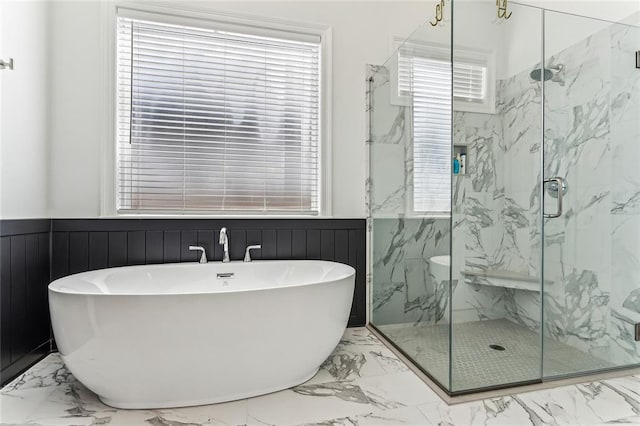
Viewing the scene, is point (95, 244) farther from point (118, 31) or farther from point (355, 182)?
point (355, 182)

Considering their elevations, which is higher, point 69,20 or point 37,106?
point 69,20

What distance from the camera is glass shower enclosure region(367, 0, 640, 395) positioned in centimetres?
187

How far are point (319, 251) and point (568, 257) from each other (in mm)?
1536

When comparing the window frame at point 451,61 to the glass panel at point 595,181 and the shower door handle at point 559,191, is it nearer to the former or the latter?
the glass panel at point 595,181

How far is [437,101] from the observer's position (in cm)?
187

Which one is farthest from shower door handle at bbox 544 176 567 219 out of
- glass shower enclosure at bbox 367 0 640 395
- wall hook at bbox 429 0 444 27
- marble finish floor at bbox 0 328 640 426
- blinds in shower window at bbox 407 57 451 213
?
wall hook at bbox 429 0 444 27

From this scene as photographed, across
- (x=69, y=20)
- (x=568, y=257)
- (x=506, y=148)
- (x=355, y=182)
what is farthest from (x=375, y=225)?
(x=69, y=20)

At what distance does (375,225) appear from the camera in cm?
254

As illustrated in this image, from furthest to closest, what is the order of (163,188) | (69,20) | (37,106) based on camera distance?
(163,188) < (69,20) < (37,106)

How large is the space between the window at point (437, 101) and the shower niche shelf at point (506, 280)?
0.44m

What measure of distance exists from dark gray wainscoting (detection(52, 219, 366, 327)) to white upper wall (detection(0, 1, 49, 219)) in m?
0.27

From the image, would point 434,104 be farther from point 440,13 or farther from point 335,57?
point 335,57

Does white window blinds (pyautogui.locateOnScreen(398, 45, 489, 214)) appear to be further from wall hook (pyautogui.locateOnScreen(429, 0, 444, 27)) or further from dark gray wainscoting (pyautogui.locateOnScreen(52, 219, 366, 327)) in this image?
dark gray wainscoting (pyautogui.locateOnScreen(52, 219, 366, 327))

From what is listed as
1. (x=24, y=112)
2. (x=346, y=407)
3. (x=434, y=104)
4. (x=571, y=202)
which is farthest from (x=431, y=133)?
(x=24, y=112)
